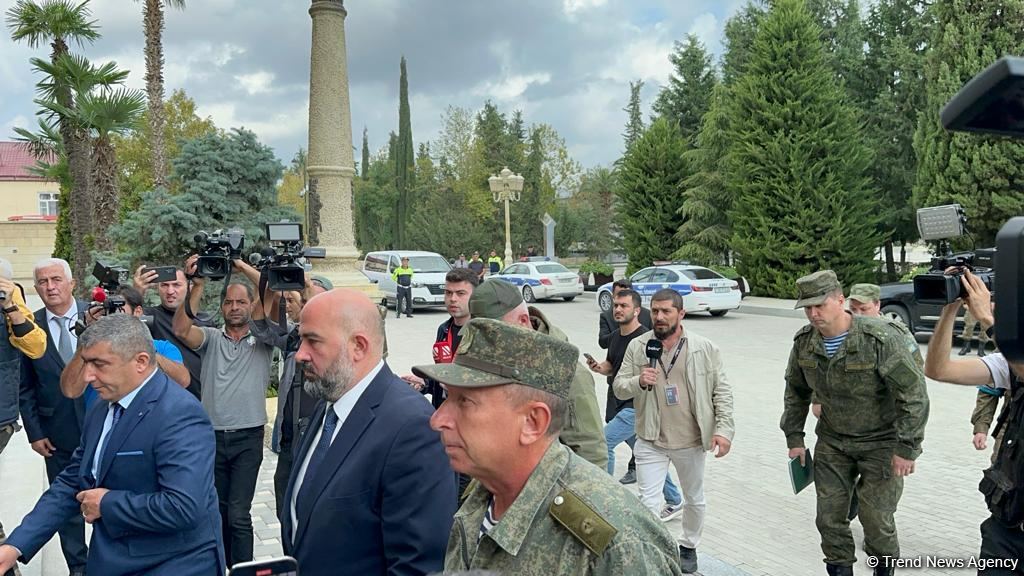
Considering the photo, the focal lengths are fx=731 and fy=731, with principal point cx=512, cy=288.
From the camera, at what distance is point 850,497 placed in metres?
4.62

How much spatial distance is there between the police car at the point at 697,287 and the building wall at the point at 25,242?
38389 mm

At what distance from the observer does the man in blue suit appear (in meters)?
2.88

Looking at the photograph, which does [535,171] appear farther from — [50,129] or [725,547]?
[725,547]

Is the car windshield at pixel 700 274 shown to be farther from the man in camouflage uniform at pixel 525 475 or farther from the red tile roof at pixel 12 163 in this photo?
A: the red tile roof at pixel 12 163

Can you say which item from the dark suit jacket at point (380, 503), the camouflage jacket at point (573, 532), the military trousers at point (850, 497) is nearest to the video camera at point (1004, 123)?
the camouflage jacket at point (573, 532)

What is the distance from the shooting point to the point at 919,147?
22.6 metres

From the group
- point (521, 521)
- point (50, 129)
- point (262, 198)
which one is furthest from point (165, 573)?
point (50, 129)

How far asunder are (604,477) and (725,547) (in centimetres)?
419

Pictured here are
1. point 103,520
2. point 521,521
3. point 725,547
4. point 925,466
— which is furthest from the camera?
point 925,466

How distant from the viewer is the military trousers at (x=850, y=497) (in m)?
4.48

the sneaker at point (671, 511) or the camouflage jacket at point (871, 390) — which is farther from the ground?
the camouflage jacket at point (871, 390)

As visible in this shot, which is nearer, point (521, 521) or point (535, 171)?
point (521, 521)

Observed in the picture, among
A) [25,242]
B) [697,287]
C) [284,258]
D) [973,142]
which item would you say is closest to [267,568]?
[284,258]

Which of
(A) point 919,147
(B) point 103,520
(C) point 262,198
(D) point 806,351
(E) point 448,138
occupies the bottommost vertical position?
(B) point 103,520
